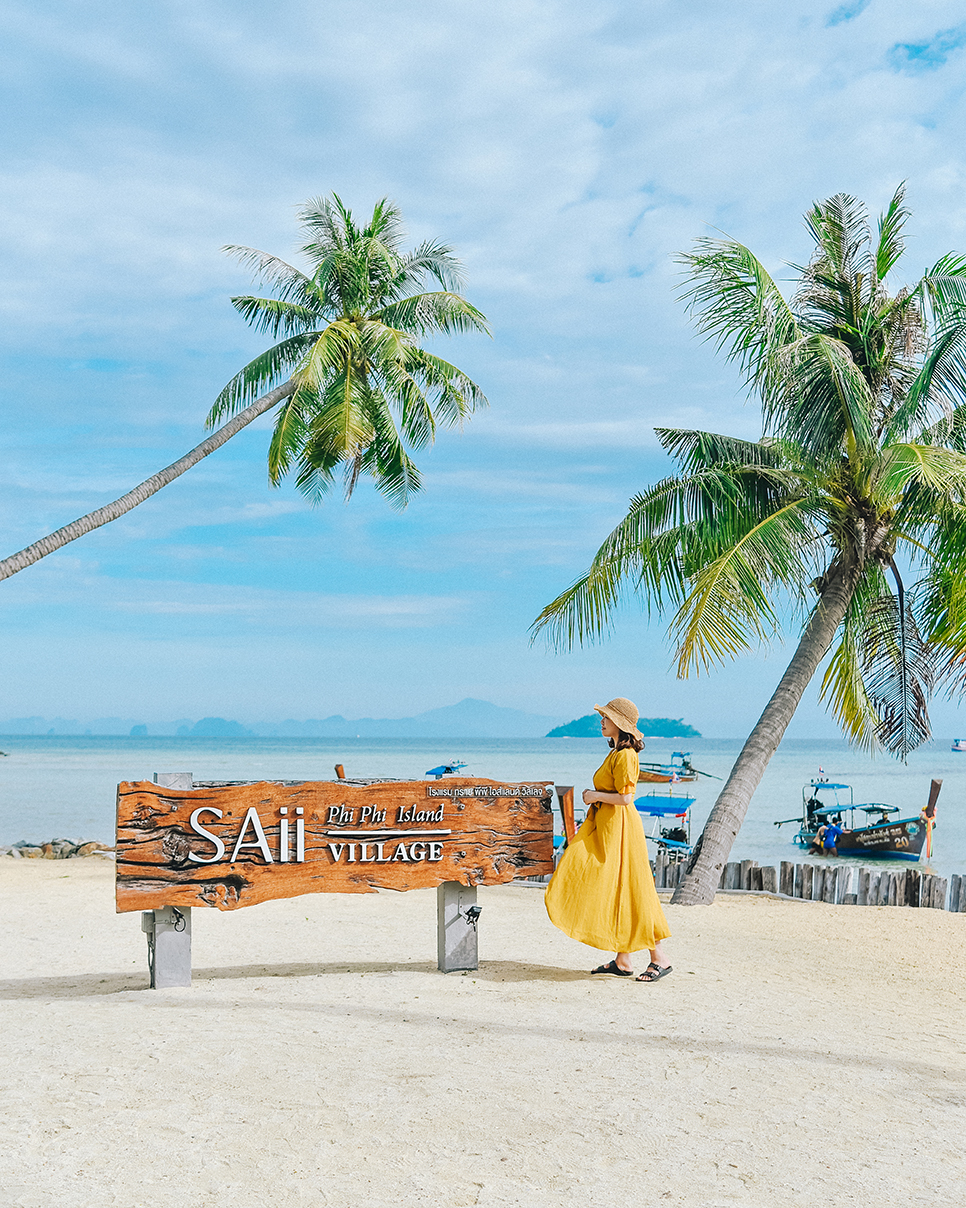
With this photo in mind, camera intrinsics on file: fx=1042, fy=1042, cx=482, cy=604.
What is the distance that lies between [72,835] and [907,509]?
24.9 m

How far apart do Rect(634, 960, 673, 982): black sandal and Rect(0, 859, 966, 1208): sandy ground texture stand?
0.11 m

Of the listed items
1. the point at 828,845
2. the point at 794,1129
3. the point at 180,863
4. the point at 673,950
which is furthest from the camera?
the point at 828,845

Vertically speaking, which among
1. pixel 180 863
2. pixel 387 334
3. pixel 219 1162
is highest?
pixel 387 334

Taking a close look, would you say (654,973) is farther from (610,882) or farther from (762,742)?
(762,742)

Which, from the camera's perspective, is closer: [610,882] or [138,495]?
[610,882]

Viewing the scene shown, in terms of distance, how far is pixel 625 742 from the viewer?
6.47 meters

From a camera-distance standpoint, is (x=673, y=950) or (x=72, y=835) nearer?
(x=673, y=950)

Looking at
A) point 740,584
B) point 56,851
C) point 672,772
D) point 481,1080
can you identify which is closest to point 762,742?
point 740,584

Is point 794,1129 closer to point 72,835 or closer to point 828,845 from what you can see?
point 828,845

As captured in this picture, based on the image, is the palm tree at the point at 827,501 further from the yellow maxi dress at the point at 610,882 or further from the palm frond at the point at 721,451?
the yellow maxi dress at the point at 610,882

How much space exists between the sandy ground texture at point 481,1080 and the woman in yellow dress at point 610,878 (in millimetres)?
366

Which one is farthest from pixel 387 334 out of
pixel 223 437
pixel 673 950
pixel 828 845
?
pixel 828 845

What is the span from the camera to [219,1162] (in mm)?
3510

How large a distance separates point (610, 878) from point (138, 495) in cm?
1036
